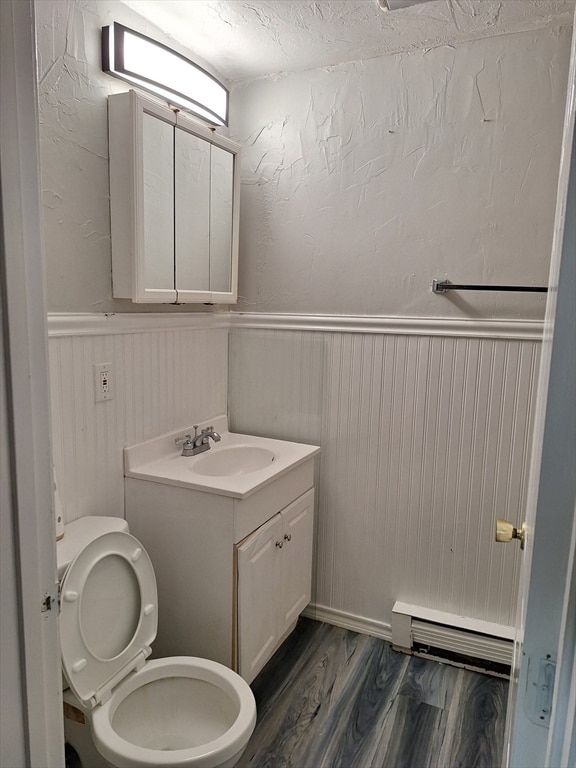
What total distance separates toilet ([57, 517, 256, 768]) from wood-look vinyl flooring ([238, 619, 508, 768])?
279 mm

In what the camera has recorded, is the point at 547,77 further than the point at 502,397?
No

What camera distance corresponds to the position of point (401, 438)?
219cm

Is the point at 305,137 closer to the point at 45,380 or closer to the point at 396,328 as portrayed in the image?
the point at 396,328

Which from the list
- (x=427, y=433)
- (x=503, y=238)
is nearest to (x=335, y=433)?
(x=427, y=433)

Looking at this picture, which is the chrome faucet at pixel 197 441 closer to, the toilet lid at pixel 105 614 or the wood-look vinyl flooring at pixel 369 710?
the toilet lid at pixel 105 614

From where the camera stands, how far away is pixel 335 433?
2.31 metres

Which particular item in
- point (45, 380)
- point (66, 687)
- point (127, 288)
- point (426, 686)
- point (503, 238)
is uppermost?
point (503, 238)

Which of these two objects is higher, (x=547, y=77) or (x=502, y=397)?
(x=547, y=77)

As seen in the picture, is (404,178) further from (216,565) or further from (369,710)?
(369,710)

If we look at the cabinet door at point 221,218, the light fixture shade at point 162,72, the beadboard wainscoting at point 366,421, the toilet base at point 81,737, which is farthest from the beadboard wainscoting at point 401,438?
the toilet base at point 81,737

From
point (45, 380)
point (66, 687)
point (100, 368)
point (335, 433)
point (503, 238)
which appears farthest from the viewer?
point (335, 433)

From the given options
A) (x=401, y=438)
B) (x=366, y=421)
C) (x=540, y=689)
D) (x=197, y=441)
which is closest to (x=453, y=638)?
(x=401, y=438)

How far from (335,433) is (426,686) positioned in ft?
3.35

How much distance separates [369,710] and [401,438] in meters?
0.99
